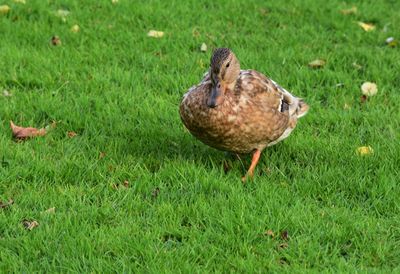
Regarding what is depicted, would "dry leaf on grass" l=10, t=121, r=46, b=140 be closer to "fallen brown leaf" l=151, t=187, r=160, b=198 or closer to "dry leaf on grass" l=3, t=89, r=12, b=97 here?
"dry leaf on grass" l=3, t=89, r=12, b=97

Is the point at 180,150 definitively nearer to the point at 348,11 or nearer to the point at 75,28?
the point at 75,28

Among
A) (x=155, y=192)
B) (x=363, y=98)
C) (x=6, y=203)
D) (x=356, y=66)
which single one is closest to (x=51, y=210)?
(x=6, y=203)

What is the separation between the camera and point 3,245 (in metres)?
3.86

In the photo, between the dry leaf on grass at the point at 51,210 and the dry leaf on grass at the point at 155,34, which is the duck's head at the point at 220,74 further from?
the dry leaf on grass at the point at 155,34

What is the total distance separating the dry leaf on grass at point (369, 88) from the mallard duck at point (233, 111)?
1.37 meters

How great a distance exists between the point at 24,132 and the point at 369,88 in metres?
2.70

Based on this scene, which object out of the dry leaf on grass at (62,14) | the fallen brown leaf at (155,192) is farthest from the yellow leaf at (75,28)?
the fallen brown leaf at (155,192)

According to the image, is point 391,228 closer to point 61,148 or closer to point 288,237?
point 288,237

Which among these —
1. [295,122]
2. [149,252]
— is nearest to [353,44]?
[295,122]

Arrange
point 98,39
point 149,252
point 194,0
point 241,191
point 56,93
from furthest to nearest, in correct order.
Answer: point 194,0, point 98,39, point 56,93, point 241,191, point 149,252

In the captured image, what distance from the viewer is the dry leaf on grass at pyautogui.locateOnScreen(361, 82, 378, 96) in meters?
5.96

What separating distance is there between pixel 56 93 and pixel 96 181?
1.38m

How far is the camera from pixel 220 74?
14.9 feet

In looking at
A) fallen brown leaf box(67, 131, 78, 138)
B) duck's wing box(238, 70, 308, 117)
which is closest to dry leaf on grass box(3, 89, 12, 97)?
fallen brown leaf box(67, 131, 78, 138)
